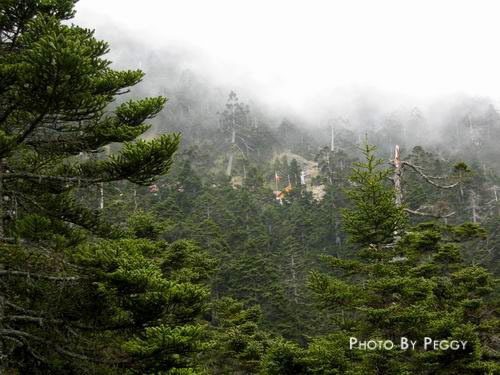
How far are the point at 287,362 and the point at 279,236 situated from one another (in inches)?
1521

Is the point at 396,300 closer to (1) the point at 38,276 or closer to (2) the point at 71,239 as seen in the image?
(2) the point at 71,239

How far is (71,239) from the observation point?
8.64 metres

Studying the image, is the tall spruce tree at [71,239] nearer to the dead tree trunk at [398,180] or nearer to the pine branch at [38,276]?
the pine branch at [38,276]

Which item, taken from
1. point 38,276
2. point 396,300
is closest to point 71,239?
point 38,276

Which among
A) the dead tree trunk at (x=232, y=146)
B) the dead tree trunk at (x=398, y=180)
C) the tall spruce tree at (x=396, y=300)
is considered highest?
the dead tree trunk at (x=232, y=146)

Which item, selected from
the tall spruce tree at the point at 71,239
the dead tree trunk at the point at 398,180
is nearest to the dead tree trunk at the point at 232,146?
the dead tree trunk at the point at 398,180

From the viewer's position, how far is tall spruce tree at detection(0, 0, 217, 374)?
6.02 m

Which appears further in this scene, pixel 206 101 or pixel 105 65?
pixel 206 101

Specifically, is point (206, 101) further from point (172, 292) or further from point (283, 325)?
point (172, 292)

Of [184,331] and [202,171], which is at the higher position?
[202,171]

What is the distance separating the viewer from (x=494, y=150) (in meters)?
88.7

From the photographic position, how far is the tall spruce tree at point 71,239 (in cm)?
602

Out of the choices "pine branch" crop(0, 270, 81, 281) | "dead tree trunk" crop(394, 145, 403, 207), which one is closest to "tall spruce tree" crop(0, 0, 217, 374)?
"pine branch" crop(0, 270, 81, 281)

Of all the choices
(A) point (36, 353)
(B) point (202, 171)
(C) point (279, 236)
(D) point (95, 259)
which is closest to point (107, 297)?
(D) point (95, 259)
